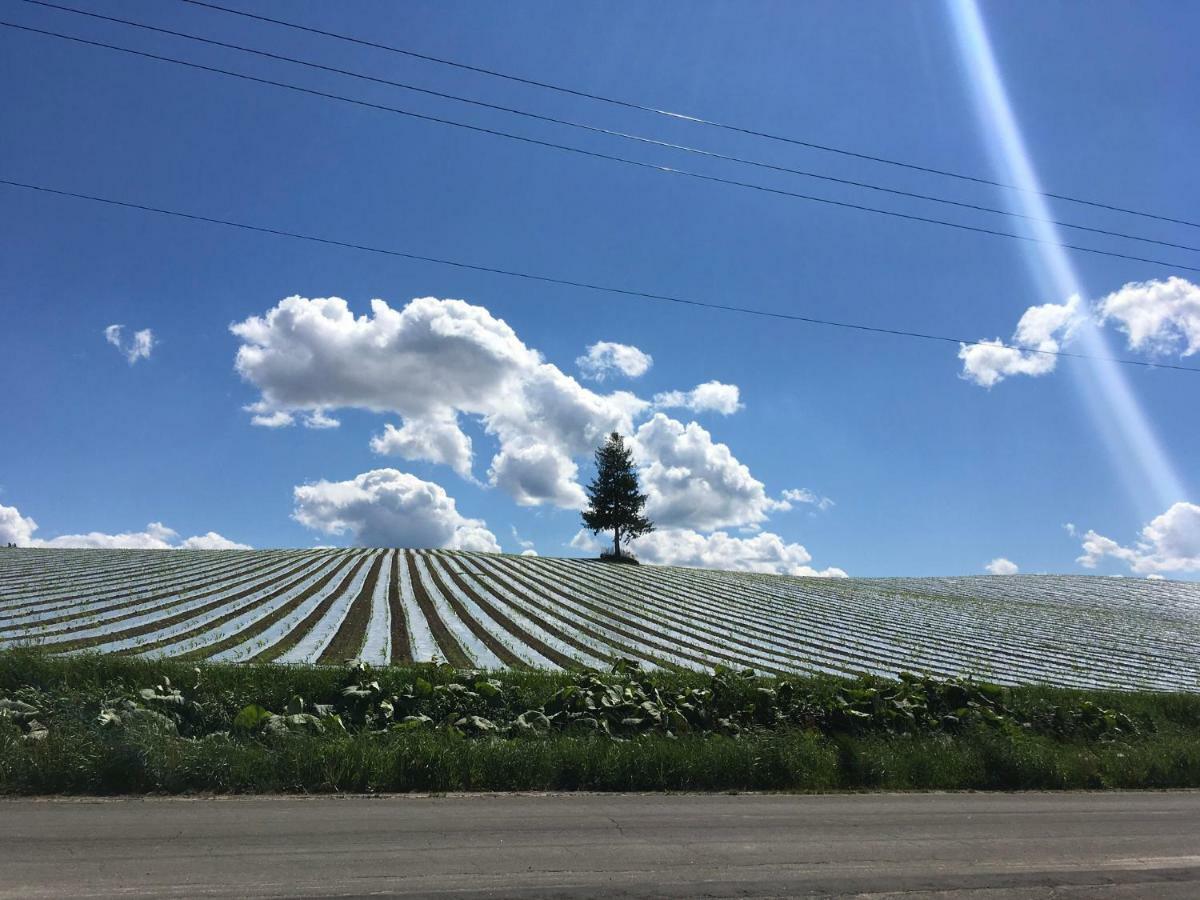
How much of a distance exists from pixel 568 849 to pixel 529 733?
390 cm

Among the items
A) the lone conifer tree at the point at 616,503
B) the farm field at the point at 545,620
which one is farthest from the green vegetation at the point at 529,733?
the lone conifer tree at the point at 616,503

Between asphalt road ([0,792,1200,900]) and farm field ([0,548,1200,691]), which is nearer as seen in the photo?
asphalt road ([0,792,1200,900])

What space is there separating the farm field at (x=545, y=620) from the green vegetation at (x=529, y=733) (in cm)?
508

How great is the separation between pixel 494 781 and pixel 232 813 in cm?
273

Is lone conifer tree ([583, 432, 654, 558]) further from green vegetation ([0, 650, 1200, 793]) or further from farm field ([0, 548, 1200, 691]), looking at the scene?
green vegetation ([0, 650, 1200, 793])

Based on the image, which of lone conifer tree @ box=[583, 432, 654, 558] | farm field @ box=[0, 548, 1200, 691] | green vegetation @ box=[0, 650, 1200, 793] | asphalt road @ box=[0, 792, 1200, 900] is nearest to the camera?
asphalt road @ box=[0, 792, 1200, 900]

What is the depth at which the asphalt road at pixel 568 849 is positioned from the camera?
554 cm

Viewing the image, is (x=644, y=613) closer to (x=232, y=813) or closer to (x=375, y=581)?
(x=375, y=581)

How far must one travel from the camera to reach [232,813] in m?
7.05

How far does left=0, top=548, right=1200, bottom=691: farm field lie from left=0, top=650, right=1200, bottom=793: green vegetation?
5.08 metres

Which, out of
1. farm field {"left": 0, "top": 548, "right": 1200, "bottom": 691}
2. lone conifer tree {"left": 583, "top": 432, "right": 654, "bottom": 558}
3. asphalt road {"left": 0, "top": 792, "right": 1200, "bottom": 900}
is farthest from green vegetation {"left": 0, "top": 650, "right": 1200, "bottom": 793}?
lone conifer tree {"left": 583, "top": 432, "right": 654, "bottom": 558}

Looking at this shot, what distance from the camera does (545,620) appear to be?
2600 centimetres

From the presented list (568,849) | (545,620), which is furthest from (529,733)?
(545,620)

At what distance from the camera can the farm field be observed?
18688 millimetres
